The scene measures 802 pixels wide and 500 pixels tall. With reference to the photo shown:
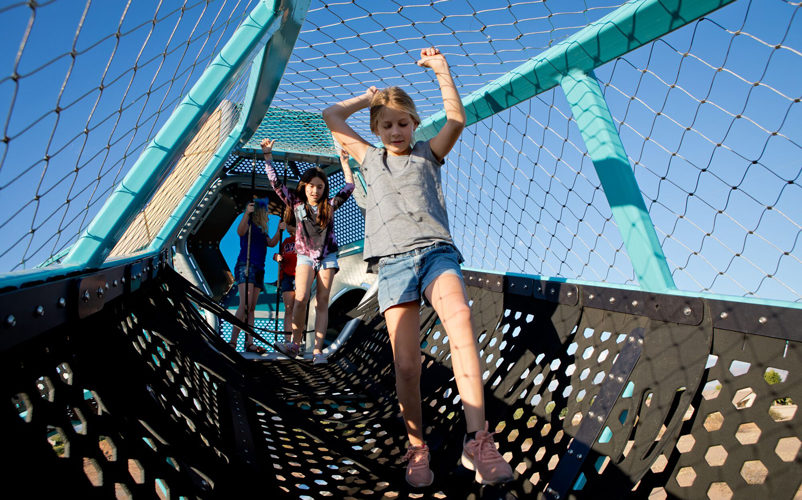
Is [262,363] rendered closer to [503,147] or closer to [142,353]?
[142,353]

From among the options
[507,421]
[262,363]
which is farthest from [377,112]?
[262,363]

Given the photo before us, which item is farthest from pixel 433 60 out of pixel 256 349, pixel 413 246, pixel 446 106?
pixel 256 349

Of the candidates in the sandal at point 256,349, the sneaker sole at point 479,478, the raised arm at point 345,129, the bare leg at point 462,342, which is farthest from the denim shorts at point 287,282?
the sneaker sole at point 479,478

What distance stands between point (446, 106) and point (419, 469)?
929mm

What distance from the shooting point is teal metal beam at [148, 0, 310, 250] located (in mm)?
1554

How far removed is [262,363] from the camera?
2500mm

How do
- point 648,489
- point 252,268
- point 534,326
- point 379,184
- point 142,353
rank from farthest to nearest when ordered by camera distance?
point 252,268 < point 534,326 < point 379,184 < point 142,353 < point 648,489

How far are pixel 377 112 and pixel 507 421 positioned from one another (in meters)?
0.94

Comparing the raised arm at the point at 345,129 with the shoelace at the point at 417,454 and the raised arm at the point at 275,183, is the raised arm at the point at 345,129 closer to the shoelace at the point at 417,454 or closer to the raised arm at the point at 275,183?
the shoelace at the point at 417,454

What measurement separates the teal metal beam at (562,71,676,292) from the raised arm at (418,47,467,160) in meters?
0.50

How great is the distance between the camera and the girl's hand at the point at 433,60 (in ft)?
4.21

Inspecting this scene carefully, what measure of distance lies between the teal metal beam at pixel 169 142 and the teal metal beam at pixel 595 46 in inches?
35.8

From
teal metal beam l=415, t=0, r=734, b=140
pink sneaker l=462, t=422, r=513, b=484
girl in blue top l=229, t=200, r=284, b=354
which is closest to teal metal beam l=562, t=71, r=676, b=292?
teal metal beam l=415, t=0, r=734, b=140

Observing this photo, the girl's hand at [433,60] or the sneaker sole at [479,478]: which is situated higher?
the girl's hand at [433,60]
